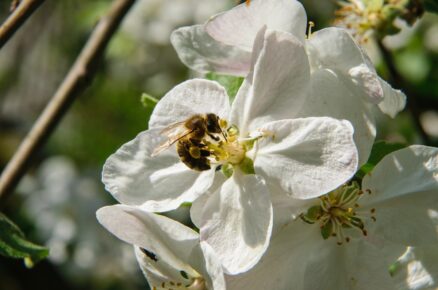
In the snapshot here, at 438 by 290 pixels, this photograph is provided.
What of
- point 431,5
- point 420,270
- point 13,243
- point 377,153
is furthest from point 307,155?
point 431,5


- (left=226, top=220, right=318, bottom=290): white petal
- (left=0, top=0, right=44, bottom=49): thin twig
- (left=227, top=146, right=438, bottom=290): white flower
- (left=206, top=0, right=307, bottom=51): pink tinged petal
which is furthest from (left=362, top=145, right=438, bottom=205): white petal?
(left=0, top=0, right=44, bottom=49): thin twig

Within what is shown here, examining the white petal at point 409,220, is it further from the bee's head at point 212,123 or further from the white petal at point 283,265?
the bee's head at point 212,123

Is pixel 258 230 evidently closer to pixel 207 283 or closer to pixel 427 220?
pixel 207 283

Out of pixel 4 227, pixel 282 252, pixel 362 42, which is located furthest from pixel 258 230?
pixel 362 42

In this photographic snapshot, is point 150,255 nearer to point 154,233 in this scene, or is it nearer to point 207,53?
point 154,233

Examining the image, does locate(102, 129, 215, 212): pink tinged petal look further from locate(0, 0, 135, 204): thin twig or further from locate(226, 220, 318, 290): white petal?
locate(0, 0, 135, 204): thin twig

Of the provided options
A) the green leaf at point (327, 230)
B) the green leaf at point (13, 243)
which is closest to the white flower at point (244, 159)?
the green leaf at point (327, 230)
